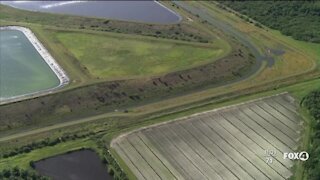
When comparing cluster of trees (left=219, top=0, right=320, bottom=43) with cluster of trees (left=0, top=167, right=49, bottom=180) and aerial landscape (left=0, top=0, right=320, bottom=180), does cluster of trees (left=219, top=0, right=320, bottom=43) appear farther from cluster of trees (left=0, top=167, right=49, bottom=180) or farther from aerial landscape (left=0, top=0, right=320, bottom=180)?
cluster of trees (left=0, top=167, right=49, bottom=180)

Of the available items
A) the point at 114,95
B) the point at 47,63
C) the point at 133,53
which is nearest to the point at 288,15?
the point at 133,53

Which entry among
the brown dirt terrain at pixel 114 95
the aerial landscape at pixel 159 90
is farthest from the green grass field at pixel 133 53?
the brown dirt terrain at pixel 114 95

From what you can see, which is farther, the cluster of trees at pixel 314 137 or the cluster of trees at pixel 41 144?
the cluster of trees at pixel 41 144

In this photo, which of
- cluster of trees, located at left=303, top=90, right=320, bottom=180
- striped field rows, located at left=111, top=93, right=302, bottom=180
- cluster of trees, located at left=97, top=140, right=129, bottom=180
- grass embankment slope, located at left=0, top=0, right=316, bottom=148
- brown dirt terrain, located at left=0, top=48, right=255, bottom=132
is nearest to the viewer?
cluster of trees, located at left=303, top=90, right=320, bottom=180

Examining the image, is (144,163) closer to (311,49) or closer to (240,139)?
(240,139)

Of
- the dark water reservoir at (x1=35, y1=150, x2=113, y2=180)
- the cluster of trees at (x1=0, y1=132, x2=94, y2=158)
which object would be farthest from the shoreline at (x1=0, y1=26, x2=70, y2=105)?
the dark water reservoir at (x1=35, y1=150, x2=113, y2=180)

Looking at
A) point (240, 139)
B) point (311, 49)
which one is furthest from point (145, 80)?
point (311, 49)

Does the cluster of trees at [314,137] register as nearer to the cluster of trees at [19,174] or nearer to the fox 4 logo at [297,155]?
the fox 4 logo at [297,155]
